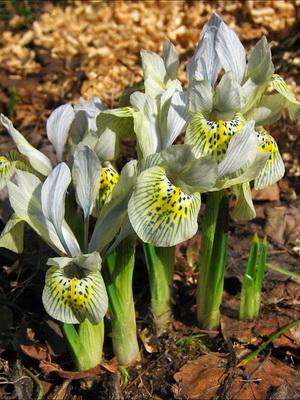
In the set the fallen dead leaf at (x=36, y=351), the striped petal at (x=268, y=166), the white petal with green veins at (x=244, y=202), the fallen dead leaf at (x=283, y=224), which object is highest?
the striped petal at (x=268, y=166)

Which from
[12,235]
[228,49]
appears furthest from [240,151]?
[12,235]

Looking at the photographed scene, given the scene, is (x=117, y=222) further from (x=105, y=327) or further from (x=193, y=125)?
(x=105, y=327)

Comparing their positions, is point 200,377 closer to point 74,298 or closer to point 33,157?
point 74,298

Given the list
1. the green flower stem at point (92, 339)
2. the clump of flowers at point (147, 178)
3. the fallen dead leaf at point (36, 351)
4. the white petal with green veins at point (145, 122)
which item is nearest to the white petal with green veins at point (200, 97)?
the clump of flowers at point (147, 178)

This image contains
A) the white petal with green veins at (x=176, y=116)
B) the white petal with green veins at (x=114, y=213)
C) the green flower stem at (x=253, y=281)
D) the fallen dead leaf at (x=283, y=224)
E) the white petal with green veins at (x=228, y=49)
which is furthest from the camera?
the fallen dead leaf at (x=283, y=224)

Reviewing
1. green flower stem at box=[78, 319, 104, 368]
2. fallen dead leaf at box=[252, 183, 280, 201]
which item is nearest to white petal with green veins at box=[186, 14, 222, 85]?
green flower stem at box=[78, 319, 104, 368]

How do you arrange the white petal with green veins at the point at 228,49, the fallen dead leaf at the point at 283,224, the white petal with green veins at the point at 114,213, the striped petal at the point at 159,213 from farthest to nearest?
the fallen dead leaf at the point at 283,224 < the white petal with green veins at the point at 228,49 < the white petal with green veins at the point at 114,213 < the striped petal at the point at 159,213

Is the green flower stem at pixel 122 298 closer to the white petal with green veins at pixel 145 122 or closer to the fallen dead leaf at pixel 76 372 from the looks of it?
the fallen dead leaf at pixel 76 372
